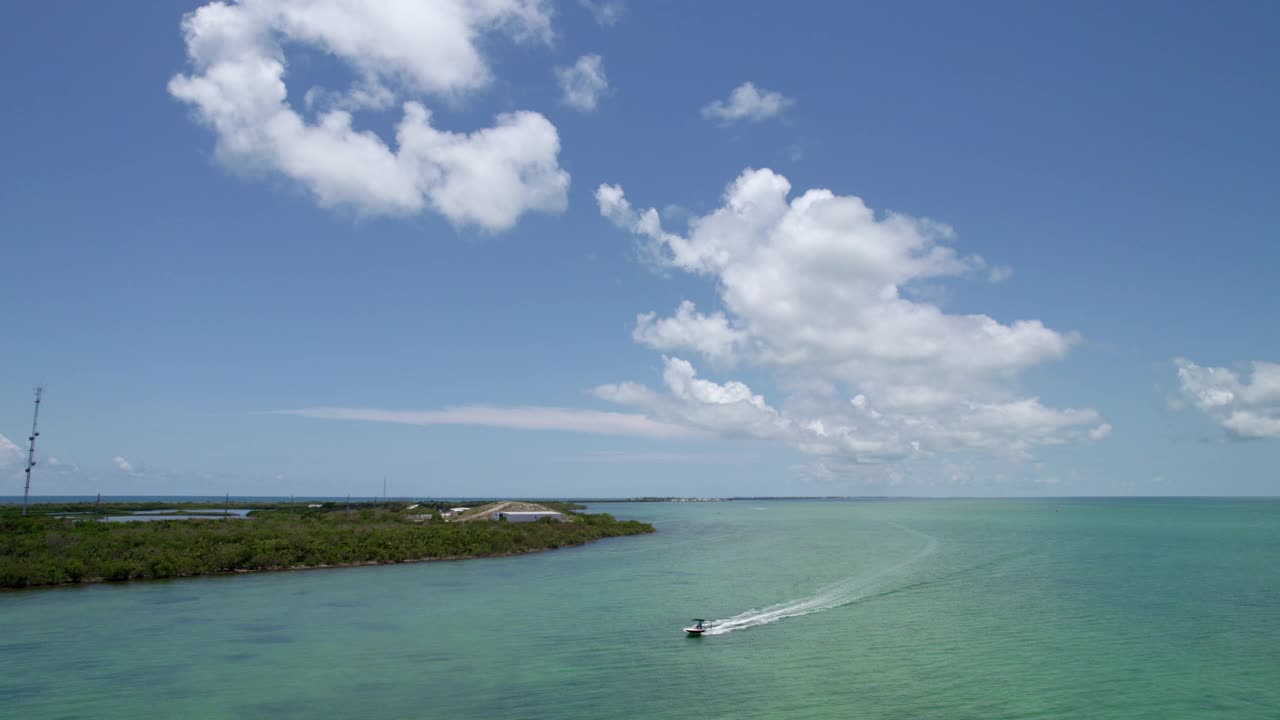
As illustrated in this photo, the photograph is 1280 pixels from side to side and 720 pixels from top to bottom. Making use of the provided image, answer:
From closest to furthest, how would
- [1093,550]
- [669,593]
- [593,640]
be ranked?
[593,640] < [669,593] < [1093,550]

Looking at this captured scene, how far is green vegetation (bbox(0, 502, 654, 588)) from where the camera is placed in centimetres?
5034

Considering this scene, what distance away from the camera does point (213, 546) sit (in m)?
58.3

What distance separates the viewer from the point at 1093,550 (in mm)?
79562

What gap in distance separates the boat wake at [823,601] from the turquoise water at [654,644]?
0.23 meters

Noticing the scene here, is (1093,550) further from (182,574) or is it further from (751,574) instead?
(182,574)

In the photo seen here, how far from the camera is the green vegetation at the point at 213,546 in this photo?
165ft

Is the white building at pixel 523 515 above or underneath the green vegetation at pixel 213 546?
underneath

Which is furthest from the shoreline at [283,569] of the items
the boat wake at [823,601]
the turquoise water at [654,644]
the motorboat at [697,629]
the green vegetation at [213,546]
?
the motorboat at [697,629]

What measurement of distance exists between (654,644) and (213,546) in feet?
138

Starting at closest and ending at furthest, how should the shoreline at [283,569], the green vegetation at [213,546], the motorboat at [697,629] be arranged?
the motorboat at [697,629] < the shoreline at [283,569] < the green vegetation at [213,546]

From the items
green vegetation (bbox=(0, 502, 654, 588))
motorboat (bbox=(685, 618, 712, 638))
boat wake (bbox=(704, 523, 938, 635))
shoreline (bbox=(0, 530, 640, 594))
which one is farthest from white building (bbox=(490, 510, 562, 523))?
motorboat (bbox=(685, 618, 712, 638))

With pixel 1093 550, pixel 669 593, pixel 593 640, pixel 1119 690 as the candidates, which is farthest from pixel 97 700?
pixel 1093 550

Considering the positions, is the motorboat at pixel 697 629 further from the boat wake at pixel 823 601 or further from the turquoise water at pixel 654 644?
the turquoise water at pixel 654 644

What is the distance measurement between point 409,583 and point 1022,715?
4169 centimetres
